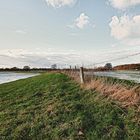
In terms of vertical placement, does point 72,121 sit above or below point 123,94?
below

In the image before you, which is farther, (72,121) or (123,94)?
(123,94)

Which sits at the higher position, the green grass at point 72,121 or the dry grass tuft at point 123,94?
the dry grass tuft at point 123,94

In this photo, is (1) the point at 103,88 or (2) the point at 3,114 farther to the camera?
(1) the point at 103,88

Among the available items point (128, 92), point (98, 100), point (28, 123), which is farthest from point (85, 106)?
point (28, 123)

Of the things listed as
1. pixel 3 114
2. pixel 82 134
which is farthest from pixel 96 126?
pixel 3 114

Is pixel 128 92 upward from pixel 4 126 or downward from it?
upward

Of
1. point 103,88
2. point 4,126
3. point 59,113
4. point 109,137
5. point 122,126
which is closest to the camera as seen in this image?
point 109,137

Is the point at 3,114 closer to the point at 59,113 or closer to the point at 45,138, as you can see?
the point at 59,113

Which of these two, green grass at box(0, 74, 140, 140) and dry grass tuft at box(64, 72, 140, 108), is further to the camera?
dry grass tuft at box(64, 72, 140, 108)

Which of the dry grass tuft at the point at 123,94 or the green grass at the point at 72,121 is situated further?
the dry grass tuft at the point at 123,94

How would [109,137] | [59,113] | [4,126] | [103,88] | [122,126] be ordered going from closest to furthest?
1. [109,137]
2. [122,126]
3. [4,126]
4. [59,113]
5. [103,88]

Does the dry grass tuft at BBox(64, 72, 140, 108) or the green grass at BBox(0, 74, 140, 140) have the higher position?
the dry grass tuft at BBox(64, 72, 140, 108)

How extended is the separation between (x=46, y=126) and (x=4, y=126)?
1.36 metres

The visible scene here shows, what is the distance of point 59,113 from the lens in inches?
395
